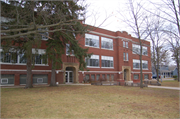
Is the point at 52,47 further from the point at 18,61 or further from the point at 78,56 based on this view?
the point at 18,61

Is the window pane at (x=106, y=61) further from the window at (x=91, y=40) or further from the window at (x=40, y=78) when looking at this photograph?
the window at (x=40, y=78)

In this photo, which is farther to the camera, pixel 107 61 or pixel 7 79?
pixel 107 61

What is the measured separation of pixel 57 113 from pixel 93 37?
79.2ft

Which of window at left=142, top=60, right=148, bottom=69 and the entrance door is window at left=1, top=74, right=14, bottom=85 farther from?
window at left=142, top=60, right=148, bottom=69

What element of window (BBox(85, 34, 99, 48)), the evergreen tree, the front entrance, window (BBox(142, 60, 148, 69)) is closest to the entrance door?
window (BBox(85, 34, 99, 48))

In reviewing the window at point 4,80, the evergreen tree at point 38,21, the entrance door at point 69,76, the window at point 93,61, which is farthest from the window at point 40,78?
the window at point 93,61

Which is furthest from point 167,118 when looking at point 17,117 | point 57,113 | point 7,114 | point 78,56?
point 78,56

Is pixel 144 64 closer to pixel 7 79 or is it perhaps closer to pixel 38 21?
pixel 38 21

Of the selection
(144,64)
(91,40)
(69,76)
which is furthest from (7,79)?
(144,64)

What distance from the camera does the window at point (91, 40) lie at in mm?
28391

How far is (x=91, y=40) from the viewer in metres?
29.0

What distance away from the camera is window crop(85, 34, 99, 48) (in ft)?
93.1

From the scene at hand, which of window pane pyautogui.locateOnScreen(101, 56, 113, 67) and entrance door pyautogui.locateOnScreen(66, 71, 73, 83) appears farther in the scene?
window pane pyautogui.locateOnScreen(101, 56, 113, 67)

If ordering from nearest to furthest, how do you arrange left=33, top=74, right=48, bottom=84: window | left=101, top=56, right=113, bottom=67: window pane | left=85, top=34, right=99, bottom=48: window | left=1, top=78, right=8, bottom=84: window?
left=1, top=78, right=8, bottom=84: window, left=33, top=74, right=48, bottom=84: window, left=85, top=34, right=99, bottom=48: window, left=101, top=56, right=113, bottom=67: window pane
